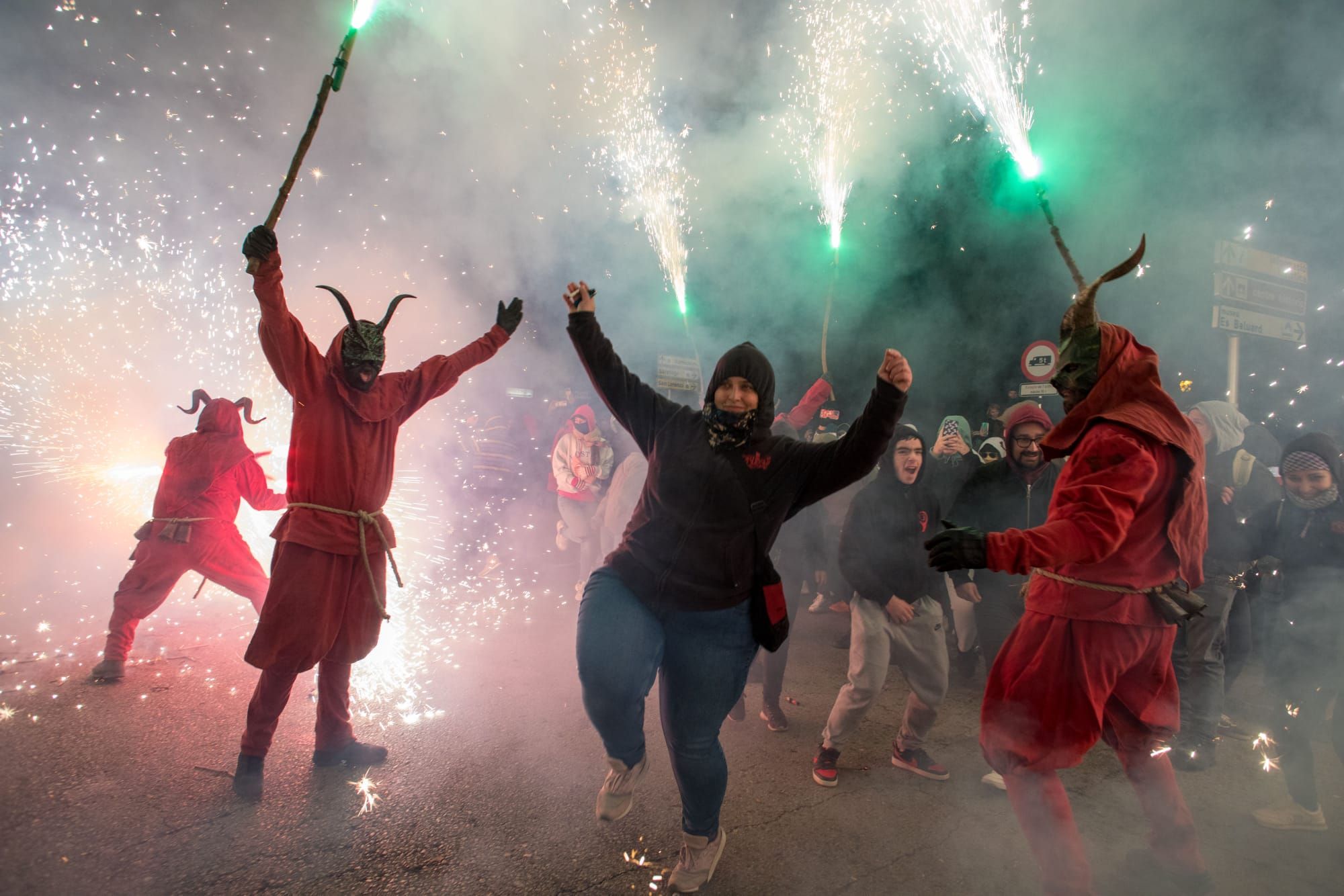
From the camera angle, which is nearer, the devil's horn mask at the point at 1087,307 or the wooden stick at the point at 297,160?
the devil's horn mask at the point at 1087,307

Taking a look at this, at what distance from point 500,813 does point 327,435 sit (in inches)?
72.5

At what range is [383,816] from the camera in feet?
8.64

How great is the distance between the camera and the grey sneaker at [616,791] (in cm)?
221

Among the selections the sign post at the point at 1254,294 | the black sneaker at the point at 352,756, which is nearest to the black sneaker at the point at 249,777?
the black sneaker at the point at 352,756

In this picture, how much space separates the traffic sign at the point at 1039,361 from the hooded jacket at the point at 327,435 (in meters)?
6.55

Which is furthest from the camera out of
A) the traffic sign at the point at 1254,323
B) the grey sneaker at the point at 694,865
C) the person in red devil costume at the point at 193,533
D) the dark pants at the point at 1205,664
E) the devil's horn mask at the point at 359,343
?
the traffic sign at the point at 1254,323

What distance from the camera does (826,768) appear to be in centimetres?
321

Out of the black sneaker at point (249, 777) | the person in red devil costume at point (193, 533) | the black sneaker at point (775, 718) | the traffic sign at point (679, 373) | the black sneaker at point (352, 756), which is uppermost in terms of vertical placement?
the traffic sign at point (679, 373)

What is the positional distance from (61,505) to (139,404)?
1477 mm

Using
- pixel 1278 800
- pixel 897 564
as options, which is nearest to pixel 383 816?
pixel 897 564

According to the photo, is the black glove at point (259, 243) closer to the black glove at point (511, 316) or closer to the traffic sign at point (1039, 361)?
the black glove at point (511, 316)

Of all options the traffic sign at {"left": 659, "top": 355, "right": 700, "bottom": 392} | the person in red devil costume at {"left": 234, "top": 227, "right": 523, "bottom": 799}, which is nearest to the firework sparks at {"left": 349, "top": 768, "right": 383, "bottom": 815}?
the person in red devil costume at {"left": 234, "top": 227, "right": 523, "bottom": 799}

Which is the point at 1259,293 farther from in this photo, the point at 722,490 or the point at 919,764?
the point at 722,490

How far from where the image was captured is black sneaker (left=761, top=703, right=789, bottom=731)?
386cm
